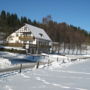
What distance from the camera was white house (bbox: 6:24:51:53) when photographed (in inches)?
2566

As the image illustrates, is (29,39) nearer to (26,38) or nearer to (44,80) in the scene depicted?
(26,38)

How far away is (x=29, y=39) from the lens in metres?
66.2

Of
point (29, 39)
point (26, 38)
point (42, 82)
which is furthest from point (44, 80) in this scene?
point (26, 38)

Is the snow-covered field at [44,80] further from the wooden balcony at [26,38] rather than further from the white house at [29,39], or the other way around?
the wooden balcony at [26,38]

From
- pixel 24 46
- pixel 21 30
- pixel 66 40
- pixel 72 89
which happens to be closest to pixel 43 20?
pixel 66 40

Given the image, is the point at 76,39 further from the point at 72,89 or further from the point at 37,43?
the point at 72,89

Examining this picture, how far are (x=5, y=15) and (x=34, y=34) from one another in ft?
243

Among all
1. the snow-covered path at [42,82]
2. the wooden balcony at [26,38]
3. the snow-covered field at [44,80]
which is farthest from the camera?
the wooden balcony at [26,38]

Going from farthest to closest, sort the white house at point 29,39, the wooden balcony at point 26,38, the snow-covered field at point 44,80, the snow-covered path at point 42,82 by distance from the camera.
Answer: the wooden balcony at point 26,38 → the white house at point 29,39 → the snow-covered field at point 44,80 → the snow-covered path at point 42,82

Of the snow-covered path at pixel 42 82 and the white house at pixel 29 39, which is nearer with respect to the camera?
the snow-covered path at pixel 42 82

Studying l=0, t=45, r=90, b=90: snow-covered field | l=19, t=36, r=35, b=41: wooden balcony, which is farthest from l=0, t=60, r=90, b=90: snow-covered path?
l=19, t=36, r=35, b=41: wooden balcony

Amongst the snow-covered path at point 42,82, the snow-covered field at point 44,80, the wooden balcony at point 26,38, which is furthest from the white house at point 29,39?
the snow-covered path at point 42,82

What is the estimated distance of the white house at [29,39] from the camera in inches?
2566

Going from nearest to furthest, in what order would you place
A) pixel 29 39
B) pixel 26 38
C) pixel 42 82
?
pixel 42 82
pixel 29 39
pixel 26 38
